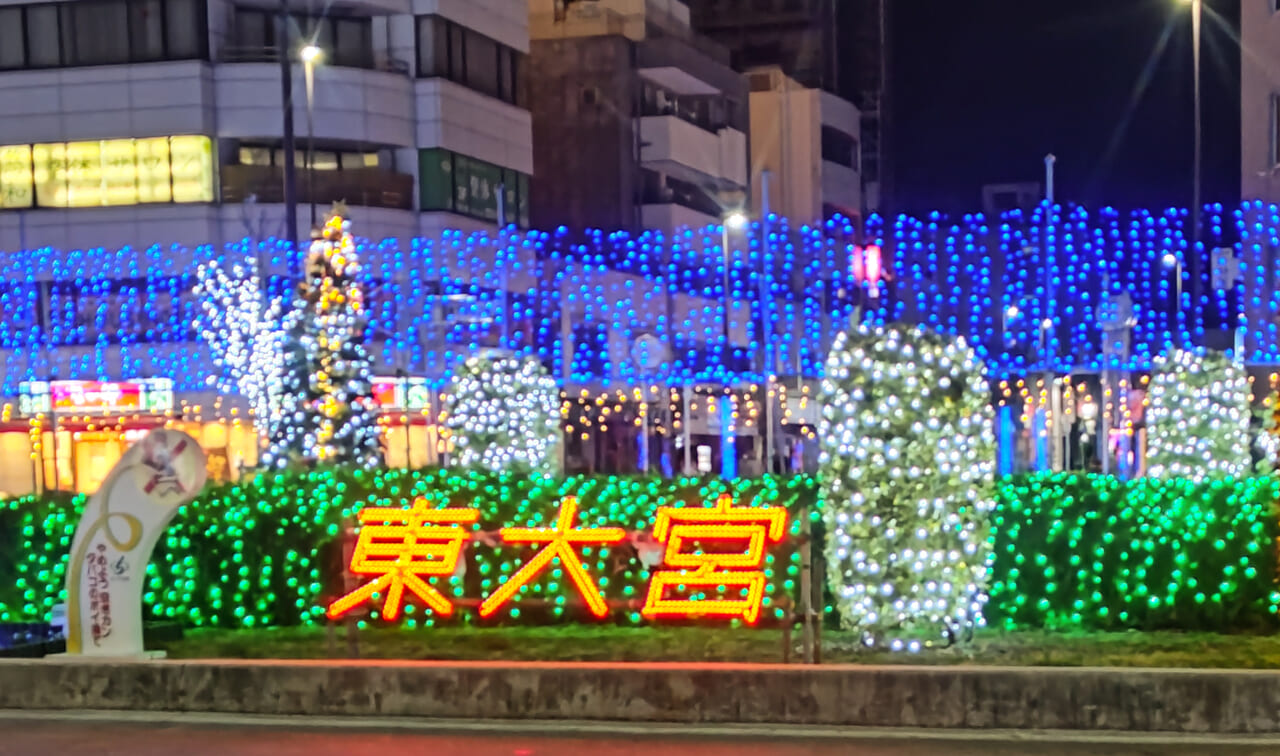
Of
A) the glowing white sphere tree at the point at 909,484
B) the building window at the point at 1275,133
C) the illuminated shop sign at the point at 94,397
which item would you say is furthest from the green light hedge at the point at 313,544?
the illuminated shop sign at the point at 94,397

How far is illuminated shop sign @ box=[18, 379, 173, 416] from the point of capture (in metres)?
37.8

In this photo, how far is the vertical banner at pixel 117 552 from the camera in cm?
A: 1110

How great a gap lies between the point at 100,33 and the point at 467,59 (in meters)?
9.21

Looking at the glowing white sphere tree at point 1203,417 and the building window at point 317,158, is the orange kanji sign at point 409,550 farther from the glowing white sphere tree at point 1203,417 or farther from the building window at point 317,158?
the building window at point 317,158

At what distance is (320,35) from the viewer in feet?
131

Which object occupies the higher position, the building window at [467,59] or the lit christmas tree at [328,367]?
A: the building window at [467,59]

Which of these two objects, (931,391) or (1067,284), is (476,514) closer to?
(931,391)

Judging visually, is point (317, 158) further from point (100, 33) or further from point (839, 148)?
point (839, 148)

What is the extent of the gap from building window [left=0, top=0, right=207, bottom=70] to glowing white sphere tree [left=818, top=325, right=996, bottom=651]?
30.3 metres

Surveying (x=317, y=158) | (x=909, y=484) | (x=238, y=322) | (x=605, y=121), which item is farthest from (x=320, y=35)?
(x=909, y=484)

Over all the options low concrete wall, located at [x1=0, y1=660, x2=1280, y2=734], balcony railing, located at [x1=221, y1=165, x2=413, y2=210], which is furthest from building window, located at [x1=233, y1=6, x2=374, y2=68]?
low concrete wall, located at [x1=0, y1=660, x2=1280, y2=734]

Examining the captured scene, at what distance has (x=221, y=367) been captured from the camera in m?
36.0

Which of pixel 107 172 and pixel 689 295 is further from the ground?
pixel 107 172

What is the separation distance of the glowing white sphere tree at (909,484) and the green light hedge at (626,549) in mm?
587
